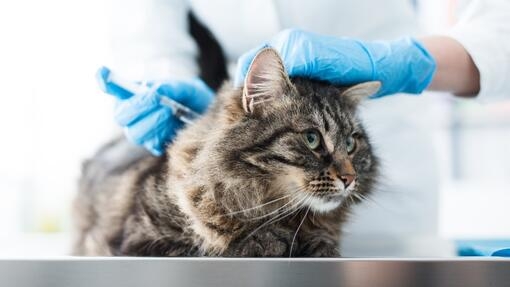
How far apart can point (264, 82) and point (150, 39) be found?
2.42 ft

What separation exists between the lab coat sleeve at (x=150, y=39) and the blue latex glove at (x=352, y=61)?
55cm

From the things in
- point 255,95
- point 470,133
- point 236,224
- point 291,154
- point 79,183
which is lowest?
point 470,133

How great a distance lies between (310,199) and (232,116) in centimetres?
26

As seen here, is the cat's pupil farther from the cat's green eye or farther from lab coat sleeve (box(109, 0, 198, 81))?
lab coat sleeve (box(109, 0, 198, 81))

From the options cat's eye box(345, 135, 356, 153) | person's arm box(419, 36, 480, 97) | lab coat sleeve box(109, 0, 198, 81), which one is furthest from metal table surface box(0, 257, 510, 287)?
lab coat sleeve box(109, 0, 198, 81)

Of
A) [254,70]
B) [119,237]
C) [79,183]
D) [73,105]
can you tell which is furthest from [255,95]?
[73,105]

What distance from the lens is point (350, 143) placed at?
1.17m

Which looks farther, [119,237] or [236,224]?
[119,237]

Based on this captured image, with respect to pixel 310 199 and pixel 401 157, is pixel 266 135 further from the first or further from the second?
pixel 401 157

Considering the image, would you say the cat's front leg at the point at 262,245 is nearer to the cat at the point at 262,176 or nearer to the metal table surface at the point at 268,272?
the cat at the point at 262,176

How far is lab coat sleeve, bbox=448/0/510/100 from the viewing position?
137 centimetres

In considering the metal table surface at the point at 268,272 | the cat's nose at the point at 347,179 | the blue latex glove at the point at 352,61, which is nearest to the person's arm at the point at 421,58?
the blue latex glove at the point at 352,61

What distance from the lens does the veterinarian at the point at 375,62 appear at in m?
1.32

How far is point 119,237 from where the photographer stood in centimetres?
127
